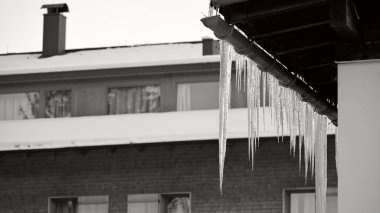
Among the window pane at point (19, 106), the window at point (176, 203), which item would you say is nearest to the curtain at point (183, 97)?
the window at point (176, 203)

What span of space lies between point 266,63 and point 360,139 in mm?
1229

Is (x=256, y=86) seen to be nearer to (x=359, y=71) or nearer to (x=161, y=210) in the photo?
(x=359, y=71)

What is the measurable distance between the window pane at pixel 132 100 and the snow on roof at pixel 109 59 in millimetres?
704

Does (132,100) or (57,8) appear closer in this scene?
(132,100)

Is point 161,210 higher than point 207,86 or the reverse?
the reverse

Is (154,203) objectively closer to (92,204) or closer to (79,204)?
(92,204)

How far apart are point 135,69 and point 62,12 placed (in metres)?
4.92

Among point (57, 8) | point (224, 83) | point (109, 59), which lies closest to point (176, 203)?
point (109, 59)

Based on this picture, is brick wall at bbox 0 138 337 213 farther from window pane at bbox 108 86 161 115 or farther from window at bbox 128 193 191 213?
window pane at bbox 108 86 161 115

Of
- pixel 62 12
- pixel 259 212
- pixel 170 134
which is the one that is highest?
pixel 62 12

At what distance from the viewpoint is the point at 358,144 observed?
23.9 feet

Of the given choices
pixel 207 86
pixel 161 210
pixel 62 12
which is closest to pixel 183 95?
pixel 207 86

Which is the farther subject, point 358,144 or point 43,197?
point 43,197

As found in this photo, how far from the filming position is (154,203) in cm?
2592
